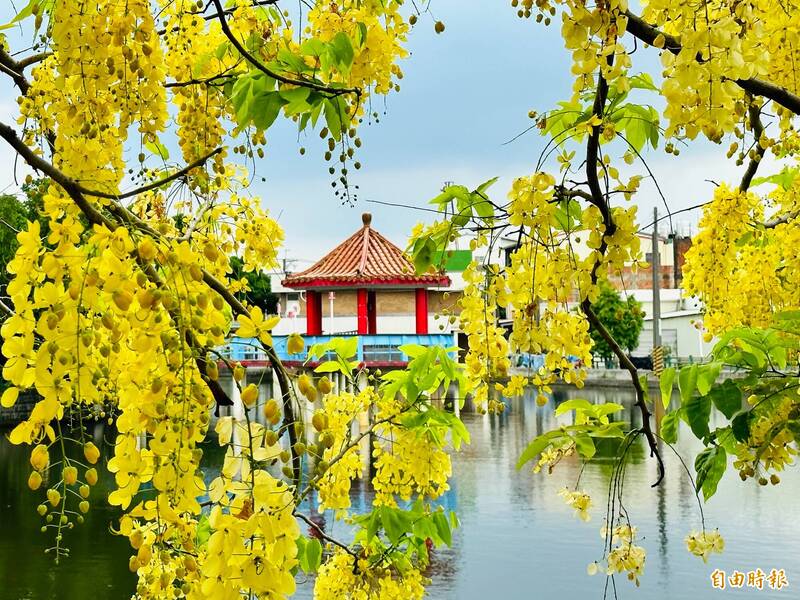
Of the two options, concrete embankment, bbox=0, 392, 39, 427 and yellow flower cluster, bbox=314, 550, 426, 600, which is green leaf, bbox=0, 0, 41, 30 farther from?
concrete embankment, bbox=0, 392, 39, 427

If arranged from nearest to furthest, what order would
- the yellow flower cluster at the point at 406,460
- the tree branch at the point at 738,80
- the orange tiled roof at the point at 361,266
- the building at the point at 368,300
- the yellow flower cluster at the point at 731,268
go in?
the tree branch at the point at 738,80, the yellow flower cluster at the point at 406,460, the yellow flower cluster at the point at 731,268, the building at the point at 368,300, the orange tiled roof at the point at 361,266

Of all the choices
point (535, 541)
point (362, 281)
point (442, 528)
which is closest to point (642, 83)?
point (442, 528)

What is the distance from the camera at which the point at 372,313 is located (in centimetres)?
1532

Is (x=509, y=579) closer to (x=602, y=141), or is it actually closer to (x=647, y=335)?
(x=602, y=141)

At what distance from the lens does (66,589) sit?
6711 millimetres

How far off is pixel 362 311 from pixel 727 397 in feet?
45.9

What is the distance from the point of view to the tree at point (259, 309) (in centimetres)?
87

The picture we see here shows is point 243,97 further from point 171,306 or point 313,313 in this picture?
point 313,313

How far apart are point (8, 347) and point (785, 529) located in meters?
8.43

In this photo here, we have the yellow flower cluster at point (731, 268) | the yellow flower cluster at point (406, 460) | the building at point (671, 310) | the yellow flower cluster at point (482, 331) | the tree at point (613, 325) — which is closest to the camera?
the yellow flower cluster at point (482, 331)

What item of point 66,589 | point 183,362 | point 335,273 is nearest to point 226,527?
point 183,362

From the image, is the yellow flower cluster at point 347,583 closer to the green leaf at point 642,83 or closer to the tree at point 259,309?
the tree at point 259,309

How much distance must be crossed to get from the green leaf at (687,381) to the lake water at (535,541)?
180 inches

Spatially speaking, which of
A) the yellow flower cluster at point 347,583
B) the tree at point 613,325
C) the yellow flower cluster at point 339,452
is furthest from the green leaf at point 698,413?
the tree at point 613,325
